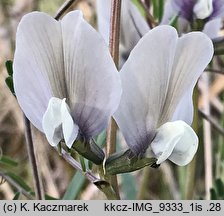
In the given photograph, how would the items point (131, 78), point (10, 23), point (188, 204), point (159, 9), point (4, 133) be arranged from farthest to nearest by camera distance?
1. point (4, 133)
2. point (10, 23)
3. point (159, 9)
4. point (188, 204)
5. point (131, 78)

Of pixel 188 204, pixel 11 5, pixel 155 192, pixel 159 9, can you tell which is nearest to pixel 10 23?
pixel 11 5

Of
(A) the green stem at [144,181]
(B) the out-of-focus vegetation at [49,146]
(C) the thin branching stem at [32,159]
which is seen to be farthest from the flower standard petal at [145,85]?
(B) the out-of-focus vegetation at [49,146]

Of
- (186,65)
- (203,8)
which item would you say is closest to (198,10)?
(203,8)

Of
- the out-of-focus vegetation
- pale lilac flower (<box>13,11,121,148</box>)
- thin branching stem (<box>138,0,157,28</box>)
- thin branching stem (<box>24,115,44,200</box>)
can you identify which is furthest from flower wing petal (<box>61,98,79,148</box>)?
the out-of-focus vegetation

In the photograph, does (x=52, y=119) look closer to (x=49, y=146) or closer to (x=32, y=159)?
(x=32, y=159)

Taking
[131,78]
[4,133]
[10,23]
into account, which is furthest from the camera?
[4,133]

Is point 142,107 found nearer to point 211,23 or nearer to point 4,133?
point 211,23

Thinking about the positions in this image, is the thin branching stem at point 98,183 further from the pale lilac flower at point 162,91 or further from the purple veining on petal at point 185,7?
the purple veining on petal at point 185,7
